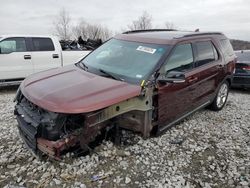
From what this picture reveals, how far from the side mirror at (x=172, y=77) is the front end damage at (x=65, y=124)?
0.30 meters

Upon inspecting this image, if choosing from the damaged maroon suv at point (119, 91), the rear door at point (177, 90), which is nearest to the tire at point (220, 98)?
the damaged maroon suv at point (119, 91)

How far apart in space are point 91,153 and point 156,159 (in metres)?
0.97

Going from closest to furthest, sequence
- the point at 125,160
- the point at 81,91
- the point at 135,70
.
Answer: the point at 81,91, the point at 125,160, the point at 135,70

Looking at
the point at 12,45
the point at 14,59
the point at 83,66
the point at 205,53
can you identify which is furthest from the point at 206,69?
the point at 12,45

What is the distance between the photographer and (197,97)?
5.38 metres

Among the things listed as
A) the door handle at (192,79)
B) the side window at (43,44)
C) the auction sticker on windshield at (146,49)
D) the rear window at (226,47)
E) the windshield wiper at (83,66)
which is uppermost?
the auction sticker on windshield at (146,49)

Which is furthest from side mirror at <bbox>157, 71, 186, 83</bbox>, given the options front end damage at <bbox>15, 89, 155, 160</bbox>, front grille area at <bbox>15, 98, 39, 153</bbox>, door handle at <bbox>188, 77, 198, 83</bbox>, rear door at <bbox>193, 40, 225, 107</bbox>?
front grille area at <bbox>15, 98, 39, 153</bbox>

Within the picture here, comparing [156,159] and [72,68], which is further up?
[72,68]

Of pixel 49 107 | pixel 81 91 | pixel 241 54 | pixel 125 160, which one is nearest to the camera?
pixel 49 107

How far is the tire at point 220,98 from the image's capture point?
6.32 metres

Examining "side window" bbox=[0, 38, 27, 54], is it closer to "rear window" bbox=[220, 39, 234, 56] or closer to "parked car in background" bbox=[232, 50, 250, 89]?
"rear window" bbox=[220, 39, 234, 56]

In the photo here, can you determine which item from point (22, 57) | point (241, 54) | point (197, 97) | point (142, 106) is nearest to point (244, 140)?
point (197, 97)

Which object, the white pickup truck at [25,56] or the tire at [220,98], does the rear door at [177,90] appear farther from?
the white pickup truck at [25,56]

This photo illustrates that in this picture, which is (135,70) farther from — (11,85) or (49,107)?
(11,85)
